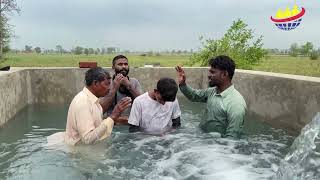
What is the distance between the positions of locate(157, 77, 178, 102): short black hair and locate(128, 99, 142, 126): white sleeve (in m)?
0.41

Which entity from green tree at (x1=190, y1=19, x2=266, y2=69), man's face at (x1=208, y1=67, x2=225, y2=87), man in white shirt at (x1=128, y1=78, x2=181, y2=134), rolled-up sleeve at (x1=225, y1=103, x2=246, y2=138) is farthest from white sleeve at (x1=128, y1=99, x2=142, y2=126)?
green tree at (x1=190, y1=19, x2=266, y2=69)

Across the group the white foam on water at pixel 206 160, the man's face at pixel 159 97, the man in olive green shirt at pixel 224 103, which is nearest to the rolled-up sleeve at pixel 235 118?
the man in olive green shirt at pixel 224 103

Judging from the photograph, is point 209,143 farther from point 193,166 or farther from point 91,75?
point 91,75

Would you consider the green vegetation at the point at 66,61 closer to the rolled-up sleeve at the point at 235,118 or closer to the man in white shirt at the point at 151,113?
the man in white shirt at the point at 151,113

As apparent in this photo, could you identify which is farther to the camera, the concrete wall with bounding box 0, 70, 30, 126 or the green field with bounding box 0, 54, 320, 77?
the green field with bounding box 0, 54, 320, 77

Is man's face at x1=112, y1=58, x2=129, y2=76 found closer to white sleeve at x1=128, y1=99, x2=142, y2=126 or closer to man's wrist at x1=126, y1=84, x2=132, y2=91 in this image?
Answer: man's wrist at x1=126, y1=84, x2=132, y2=91

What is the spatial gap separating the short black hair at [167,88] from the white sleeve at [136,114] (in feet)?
1.35

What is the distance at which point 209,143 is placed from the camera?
568cm

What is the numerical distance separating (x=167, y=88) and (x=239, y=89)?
5.01m

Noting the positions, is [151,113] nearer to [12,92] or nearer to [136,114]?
[136,114]

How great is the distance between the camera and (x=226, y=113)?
5.32 m

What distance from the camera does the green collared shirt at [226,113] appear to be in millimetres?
5172

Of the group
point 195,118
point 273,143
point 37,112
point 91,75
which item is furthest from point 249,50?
point 91,75

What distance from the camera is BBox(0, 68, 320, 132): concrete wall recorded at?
7362 mm
